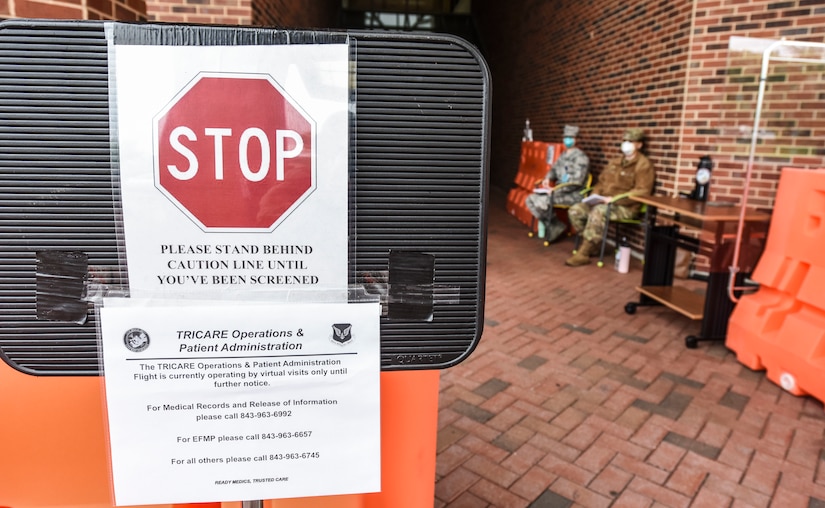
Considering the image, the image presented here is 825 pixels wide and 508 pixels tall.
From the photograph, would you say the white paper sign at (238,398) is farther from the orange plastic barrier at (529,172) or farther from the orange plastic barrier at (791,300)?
the orange plastic barrier at (529,172)

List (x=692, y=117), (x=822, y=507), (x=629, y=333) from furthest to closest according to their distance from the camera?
(x=692, y=117)
(x=629, y=333)
(x=822, y=507)

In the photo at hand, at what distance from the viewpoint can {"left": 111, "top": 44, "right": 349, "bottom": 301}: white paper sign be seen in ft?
2.73

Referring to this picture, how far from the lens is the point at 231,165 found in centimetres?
86

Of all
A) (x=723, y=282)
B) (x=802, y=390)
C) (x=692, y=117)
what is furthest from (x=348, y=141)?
(x=692, y=117)

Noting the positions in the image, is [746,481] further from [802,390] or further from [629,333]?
[629,333]

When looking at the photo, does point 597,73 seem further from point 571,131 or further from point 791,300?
point 791,300

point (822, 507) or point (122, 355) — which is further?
point (822, 507)

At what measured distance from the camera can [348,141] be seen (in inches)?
34.6

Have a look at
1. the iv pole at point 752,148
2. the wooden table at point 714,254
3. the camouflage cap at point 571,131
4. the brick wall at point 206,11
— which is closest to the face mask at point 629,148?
the camouflage cap at point 571,131

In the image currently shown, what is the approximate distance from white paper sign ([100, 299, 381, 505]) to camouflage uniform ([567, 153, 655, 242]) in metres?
5.75

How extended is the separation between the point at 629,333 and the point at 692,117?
265cm

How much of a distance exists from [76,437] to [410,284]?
810mm

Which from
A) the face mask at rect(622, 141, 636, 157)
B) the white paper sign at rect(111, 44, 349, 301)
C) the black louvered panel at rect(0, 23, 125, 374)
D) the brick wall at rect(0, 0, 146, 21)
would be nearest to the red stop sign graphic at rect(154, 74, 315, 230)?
the white paper sign at rect(111, 44, 349, 301)

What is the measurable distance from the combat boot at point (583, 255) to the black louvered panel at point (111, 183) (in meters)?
5.57
